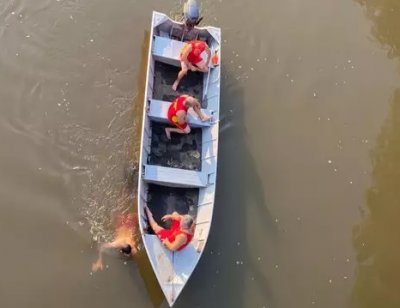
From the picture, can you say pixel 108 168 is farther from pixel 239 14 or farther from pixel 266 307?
pixel 239 14

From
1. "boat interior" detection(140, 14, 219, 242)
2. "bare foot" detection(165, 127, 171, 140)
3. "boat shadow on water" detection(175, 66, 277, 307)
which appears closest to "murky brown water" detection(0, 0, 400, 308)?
"boat shadow on water" detection(175, 66, 277, 307)

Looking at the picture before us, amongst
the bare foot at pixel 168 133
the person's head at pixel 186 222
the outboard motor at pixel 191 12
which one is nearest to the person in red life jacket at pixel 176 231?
the person's head at pixel 186 222

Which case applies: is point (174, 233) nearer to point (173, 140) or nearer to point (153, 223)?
point (153, 223)

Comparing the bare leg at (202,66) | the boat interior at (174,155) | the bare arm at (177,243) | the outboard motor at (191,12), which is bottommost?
the bare arm at (177,243)

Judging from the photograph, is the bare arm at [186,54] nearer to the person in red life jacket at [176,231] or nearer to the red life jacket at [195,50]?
the red life jacket at [195,50]

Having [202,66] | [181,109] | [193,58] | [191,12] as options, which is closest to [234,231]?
[181,109]

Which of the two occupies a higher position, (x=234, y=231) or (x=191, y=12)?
(x=191, y=12)
